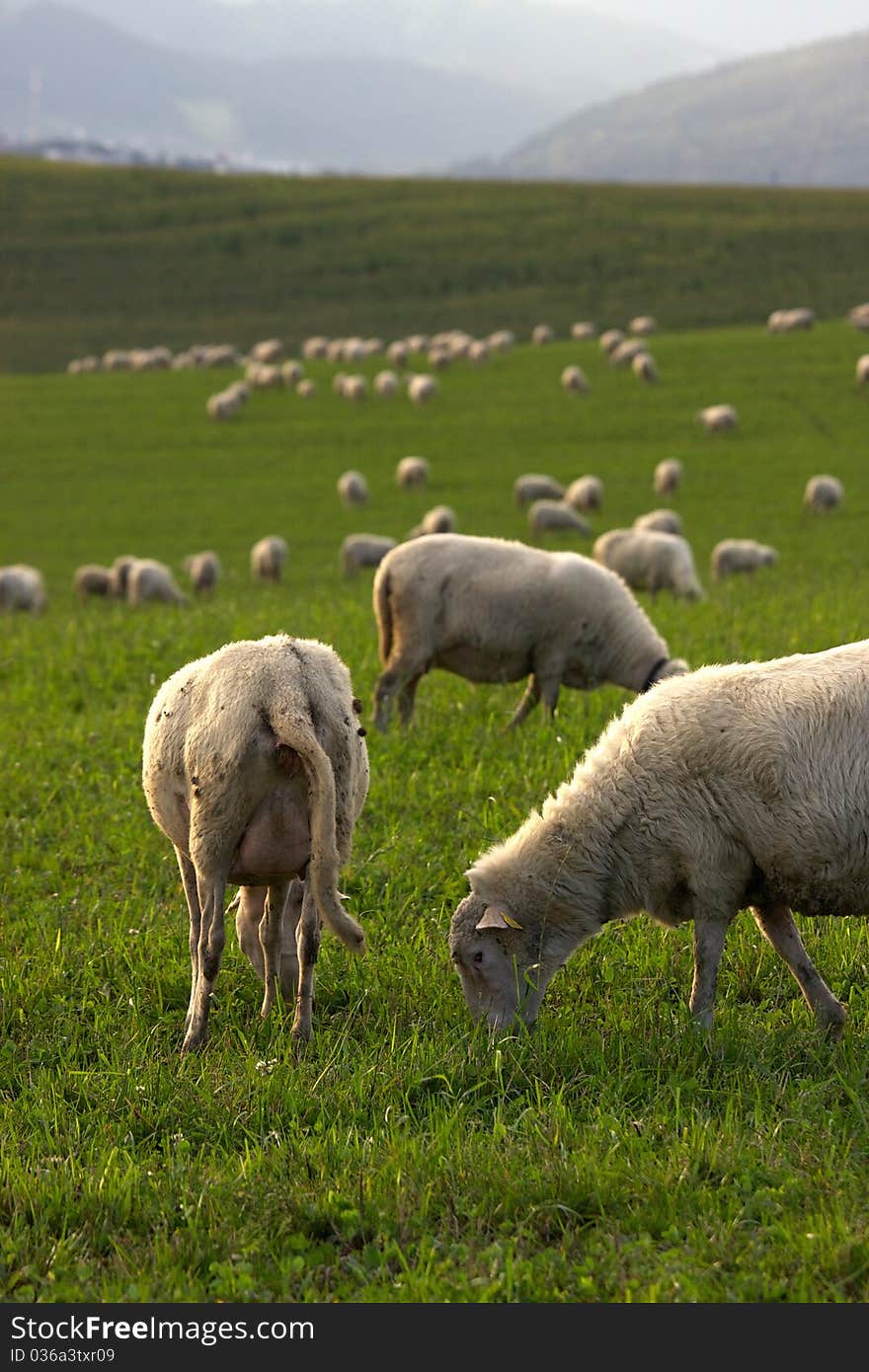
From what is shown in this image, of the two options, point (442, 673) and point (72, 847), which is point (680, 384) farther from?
point (72, 847)

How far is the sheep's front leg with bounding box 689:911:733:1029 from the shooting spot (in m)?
5.29

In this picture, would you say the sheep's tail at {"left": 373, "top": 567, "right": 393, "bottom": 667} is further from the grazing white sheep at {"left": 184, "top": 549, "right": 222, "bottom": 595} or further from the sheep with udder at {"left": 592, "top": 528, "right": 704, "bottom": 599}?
the grazing white sheep at {"left": 184, "top": 549, "right": 222, "bottom": 595}

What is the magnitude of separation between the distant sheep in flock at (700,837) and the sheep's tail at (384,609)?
4.58 metres

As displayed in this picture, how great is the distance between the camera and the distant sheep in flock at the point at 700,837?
5.17m

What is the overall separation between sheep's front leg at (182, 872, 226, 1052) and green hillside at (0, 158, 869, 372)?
1848 inches

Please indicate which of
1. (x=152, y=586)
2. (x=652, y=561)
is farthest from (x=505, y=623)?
(x=152, y=586)

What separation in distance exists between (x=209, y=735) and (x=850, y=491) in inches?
1050

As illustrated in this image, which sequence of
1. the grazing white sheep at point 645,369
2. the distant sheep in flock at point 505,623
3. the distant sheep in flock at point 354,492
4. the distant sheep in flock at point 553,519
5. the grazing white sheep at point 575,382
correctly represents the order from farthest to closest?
the grazing white sheep at point 645,369 → the grazing white sheep at point 575,382 → the distant sheep in flock at point 354,492 → the distant sheep in flock at point 553,519 → the distant sheep in flock at point 505,623

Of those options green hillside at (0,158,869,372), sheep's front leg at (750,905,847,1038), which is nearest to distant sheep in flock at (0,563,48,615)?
sheep's front leg at (750,905,847,1038)

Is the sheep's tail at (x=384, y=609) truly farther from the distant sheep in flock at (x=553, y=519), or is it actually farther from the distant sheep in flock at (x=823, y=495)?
the distant sheep in flock at (x=823, y=495)

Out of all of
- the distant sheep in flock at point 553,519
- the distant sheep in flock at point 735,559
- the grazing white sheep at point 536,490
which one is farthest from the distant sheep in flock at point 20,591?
the grazing white sheep at point 536,490

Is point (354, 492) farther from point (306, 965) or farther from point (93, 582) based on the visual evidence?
point (306, 965)
